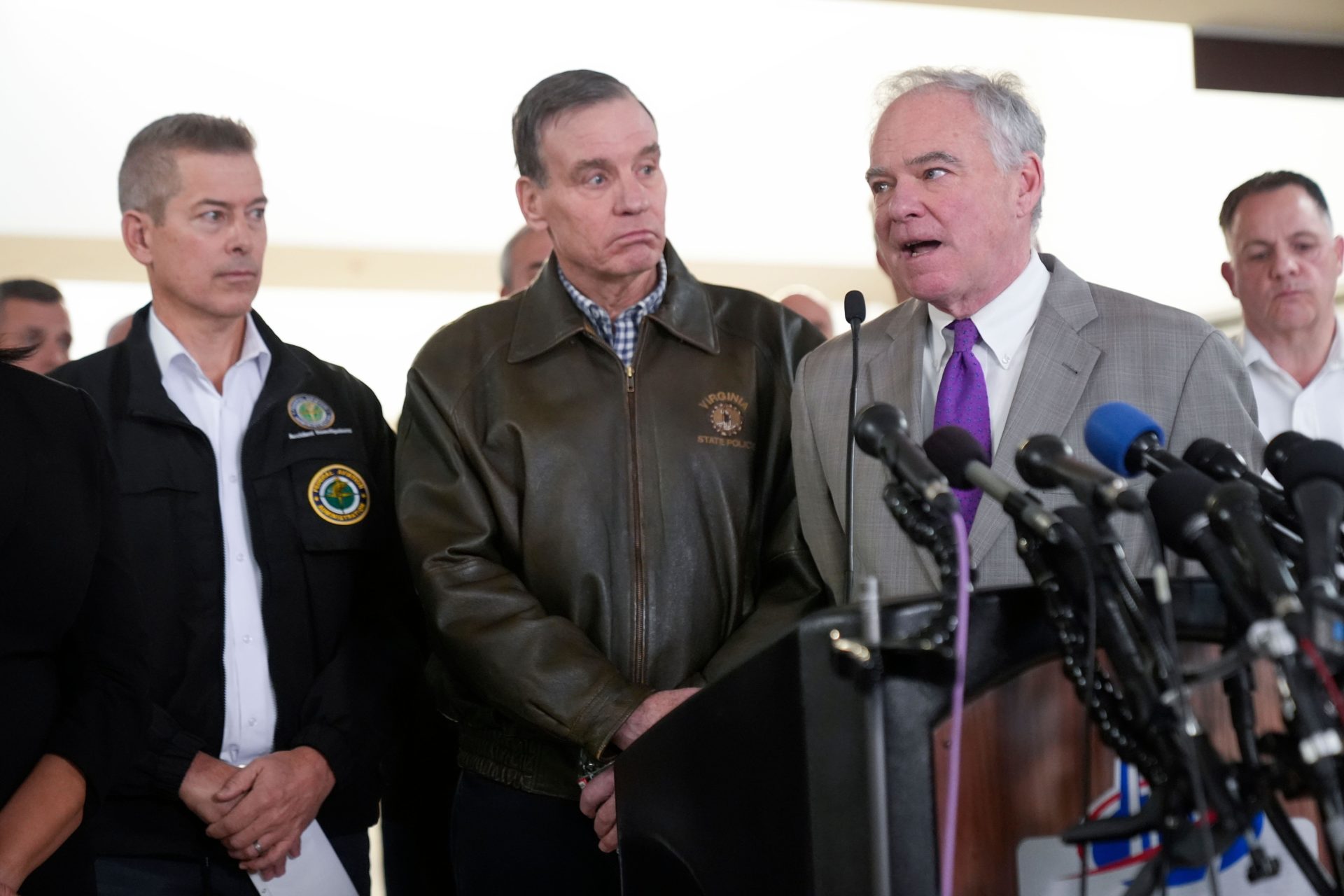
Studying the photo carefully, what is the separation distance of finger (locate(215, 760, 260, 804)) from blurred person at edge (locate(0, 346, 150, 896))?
0.53m

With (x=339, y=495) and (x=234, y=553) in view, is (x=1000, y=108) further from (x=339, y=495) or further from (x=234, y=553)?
(x=234, y=553)

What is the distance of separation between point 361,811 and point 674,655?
652 millimetres

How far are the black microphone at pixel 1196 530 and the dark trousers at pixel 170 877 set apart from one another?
1.80 m

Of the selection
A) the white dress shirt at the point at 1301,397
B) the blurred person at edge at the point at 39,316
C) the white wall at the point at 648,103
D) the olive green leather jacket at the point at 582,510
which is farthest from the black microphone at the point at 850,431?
the white wall at the point at 648,103

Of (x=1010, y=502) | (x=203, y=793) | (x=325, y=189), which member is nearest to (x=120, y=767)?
(x=203, y=793)

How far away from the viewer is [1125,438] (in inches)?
52.4

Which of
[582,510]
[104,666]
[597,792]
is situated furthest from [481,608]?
[104,666]

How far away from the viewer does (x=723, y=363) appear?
8.48 feet

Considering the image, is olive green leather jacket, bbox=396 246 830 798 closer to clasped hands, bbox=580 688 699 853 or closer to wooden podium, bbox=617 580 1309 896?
clasped hands, bbox=580 688 699 853

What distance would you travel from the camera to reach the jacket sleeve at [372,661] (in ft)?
8.28

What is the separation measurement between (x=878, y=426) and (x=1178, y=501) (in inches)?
10.6

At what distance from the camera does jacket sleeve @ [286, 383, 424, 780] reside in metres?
2.52

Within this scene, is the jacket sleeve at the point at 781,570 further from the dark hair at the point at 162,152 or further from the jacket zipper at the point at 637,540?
the dark hair at the point at 162,152

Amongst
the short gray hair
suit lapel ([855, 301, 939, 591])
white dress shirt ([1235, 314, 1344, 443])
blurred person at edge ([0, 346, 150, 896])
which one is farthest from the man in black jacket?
white dress shirt ([1235, 314, 1344, 443])
